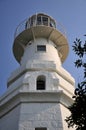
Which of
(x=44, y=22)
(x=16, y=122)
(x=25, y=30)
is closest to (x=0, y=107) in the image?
(x=16, y=122)

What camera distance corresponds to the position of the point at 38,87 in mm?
24766

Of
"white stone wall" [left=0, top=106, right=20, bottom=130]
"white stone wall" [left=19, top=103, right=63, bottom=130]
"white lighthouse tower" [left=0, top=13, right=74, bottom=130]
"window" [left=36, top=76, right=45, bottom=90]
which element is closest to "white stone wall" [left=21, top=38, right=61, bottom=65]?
"white lighthouse tower" [left=0, top=13, right=74, bottom=130]

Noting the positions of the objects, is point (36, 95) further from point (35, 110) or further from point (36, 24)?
A: point (36, 24)

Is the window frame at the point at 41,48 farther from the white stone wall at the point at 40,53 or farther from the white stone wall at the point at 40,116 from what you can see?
the white stone wall at the point at 40,116

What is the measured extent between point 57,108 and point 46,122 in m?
1.36

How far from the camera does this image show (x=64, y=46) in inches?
1225

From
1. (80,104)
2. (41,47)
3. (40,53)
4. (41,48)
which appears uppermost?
(41,47)

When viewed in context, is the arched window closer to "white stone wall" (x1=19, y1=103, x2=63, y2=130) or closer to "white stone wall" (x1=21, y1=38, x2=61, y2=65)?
"white stone wall" (x1=21, y1=38, x2=61, y2=65)

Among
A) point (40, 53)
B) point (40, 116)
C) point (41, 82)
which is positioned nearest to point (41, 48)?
point (40, 53)

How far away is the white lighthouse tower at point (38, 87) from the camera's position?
70.6 ft

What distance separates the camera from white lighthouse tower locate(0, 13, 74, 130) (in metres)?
21.5

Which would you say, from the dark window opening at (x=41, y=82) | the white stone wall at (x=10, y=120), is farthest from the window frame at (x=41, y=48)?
the white stone wall at (x=10, y=120)

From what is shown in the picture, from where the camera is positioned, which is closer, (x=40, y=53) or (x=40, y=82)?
(x=40, y=82)

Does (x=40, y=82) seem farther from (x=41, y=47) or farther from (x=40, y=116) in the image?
(x=41, y=47)
